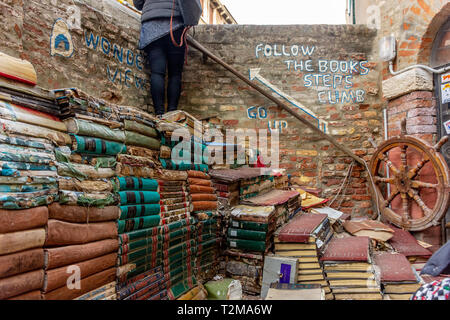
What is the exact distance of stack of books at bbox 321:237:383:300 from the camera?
2.32m

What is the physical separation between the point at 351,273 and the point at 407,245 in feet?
4.36

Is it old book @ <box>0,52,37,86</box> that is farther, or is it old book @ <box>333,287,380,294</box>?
old book @ <box>333,287,380,294</box>

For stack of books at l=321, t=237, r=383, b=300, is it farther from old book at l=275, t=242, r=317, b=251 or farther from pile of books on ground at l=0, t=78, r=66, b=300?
pile of books on ground at l=0, t=78, r=66, b=300

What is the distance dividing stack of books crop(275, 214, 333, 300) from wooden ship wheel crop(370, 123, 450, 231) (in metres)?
1.53

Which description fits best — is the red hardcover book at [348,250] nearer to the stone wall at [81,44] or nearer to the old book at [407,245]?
the old book at [407,245]

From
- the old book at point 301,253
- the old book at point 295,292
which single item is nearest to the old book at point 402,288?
the old book at point 301,253

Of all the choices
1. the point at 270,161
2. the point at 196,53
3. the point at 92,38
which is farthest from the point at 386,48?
the point at 92,38

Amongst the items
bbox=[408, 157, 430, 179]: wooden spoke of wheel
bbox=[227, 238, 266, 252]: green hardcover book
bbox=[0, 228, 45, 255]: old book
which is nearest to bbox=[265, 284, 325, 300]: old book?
bbox=[227, 238, 266, 252]: green hardcover book

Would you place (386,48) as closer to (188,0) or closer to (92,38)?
(188,0)

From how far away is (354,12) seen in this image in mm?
6480

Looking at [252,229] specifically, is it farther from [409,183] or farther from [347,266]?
[409,183]

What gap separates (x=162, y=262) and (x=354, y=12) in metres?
6.41

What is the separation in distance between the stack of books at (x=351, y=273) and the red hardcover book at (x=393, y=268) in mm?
158

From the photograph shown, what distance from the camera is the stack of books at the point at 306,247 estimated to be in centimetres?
243
